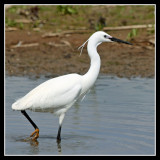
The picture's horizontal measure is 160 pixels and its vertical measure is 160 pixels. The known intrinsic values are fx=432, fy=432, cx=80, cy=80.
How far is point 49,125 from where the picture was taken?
8125 millimetres

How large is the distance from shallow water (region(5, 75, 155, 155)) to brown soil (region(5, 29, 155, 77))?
1.96 meters

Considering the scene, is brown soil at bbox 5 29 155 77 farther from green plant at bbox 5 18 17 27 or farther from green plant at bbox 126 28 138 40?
green plant at bbox 5 18 17 27

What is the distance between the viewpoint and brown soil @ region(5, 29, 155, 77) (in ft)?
42.7

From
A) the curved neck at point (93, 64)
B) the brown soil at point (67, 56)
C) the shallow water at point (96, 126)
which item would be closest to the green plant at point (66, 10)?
the brown soil at point (67, 56)

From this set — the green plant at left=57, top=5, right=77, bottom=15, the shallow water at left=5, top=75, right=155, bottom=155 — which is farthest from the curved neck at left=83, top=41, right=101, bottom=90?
the green plant at left=57, top=5, right=77, bottom=15

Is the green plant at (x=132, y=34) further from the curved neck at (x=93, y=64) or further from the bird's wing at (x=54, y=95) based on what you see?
the bird's wing at (x=54, y=95)

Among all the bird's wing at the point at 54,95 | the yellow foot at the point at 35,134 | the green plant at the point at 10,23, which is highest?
the green plant at the point at 10,23

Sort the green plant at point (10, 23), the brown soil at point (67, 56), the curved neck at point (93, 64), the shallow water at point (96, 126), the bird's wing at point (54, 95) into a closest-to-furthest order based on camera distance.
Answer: the shallow water at point (96, 126) < the bird's wing at point (54, 95) < the curved neck at point (93, 64) < the brown soil at point (67, 56) < the green plant at point (10, 23)

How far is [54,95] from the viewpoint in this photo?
711cm

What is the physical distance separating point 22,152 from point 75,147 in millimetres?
846

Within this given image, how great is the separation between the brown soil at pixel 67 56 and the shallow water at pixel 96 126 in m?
1.96

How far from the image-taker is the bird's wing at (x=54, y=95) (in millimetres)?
7059

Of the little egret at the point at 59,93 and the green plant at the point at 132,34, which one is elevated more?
the green plant at the point at 132,34

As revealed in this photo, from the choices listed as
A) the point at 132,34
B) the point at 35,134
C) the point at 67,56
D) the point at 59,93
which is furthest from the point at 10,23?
the point at 59,93
